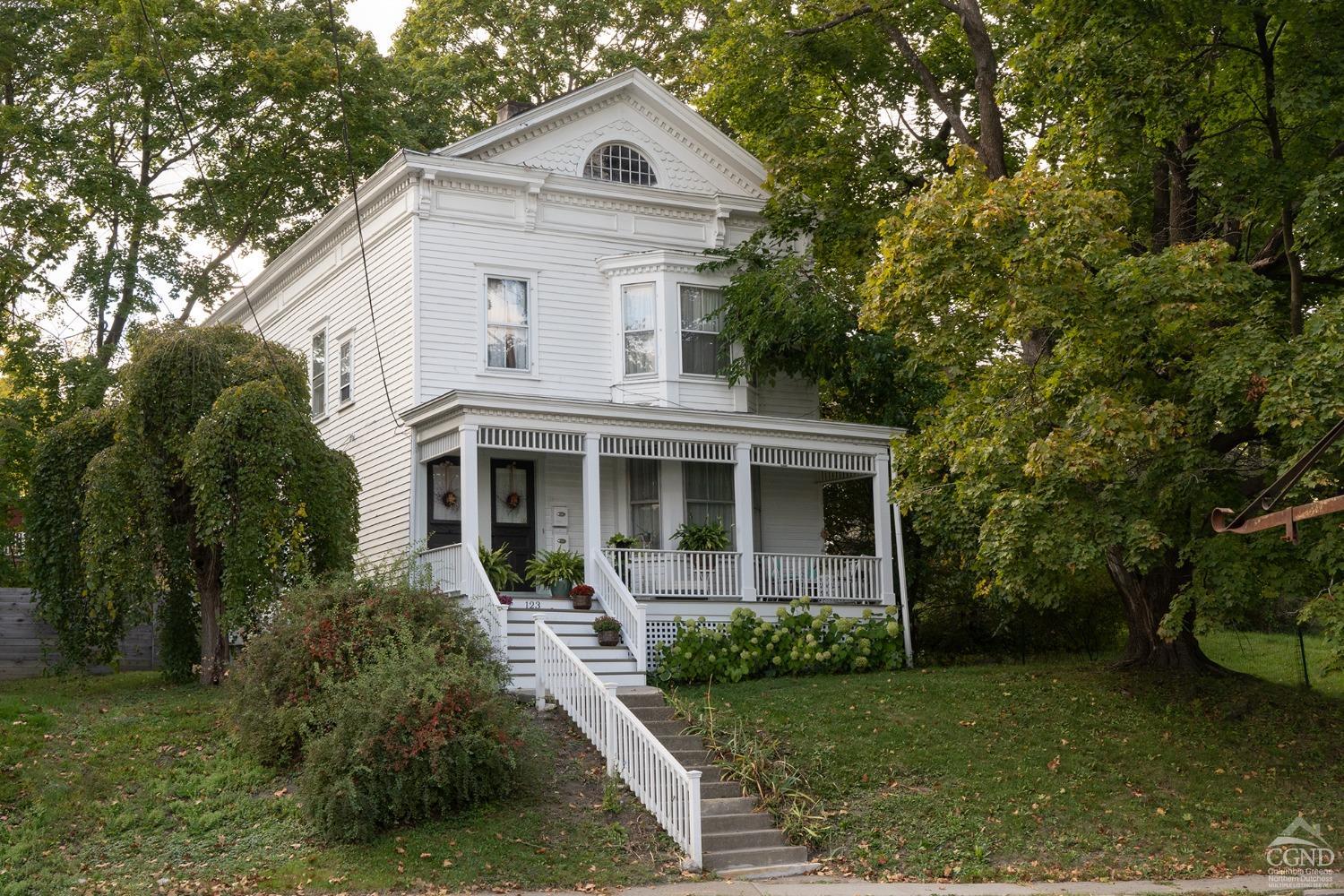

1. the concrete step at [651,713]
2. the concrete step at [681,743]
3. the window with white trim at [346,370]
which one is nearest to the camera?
the concrete step at [681,743]

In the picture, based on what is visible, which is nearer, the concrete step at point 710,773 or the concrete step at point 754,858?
the concrete step at point 754,858

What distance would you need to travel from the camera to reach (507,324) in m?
22.2

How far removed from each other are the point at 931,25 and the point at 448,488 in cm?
1235

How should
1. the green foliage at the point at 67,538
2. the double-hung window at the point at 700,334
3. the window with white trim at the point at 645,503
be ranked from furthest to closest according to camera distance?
1. the double-hung window at the point at 700,334
2. the window with white trim at the point at 645,503
3. the green foliage at the point at 67,538

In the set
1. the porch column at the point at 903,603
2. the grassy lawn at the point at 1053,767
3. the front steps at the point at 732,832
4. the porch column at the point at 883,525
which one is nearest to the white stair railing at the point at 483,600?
the front steps at the point at 732,832

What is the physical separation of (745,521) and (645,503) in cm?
216

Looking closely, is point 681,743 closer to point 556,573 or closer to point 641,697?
point 641,697

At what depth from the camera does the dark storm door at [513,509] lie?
21.7 meters

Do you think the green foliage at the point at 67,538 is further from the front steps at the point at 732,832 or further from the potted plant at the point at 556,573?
the front steps at the point at 732,832

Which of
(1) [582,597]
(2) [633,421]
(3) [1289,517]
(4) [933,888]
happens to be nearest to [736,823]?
(4) [933,888]

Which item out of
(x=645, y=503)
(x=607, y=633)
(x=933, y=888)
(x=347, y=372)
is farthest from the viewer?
(x=347, y=372)

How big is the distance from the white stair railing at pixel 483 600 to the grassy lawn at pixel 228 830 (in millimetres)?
1611

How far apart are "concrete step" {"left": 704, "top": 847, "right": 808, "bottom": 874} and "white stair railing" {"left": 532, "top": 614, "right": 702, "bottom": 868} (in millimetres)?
298

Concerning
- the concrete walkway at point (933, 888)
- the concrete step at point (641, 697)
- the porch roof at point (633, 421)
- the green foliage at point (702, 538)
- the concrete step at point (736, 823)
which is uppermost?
the porch roof at point (633, 421)
